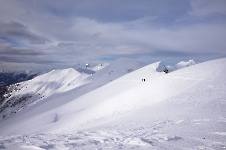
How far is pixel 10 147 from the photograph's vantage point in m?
8.25

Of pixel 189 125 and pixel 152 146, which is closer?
pixel 152 146

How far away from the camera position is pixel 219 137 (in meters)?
8.87

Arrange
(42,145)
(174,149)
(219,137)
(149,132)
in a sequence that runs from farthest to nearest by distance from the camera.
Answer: (149,132)
(219,137)
(42,145)
(174,149)

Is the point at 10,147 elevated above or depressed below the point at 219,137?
above

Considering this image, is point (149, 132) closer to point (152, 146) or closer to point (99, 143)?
point (152, 146)

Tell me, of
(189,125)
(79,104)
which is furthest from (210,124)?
(79,104)

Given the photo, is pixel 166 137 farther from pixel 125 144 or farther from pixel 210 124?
pixel 210 124

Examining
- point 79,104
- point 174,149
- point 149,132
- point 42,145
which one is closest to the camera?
point 174,149

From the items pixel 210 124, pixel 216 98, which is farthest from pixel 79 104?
pixel 210 124

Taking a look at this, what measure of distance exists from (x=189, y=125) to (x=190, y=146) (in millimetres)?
4008

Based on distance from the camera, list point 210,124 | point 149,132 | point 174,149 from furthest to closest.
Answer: point 210,124 < point 149,132 < point 174,149

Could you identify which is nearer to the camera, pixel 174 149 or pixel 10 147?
pixel 174 149

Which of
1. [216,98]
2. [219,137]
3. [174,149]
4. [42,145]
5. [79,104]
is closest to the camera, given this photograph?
[174,149]

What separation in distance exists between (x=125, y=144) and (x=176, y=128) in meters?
4.76
